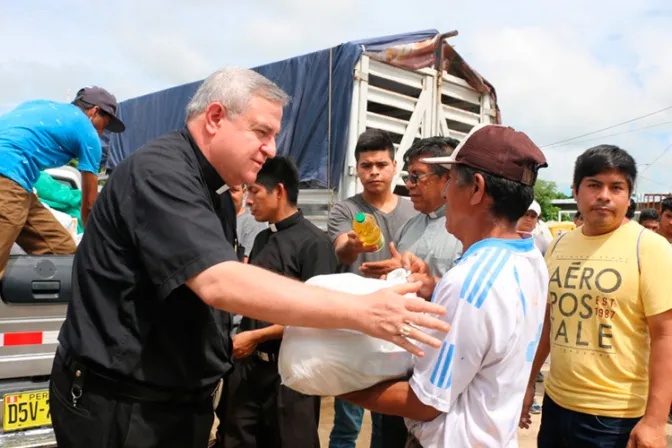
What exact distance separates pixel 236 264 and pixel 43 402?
2.18 metres

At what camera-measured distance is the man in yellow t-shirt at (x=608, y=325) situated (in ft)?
6.98

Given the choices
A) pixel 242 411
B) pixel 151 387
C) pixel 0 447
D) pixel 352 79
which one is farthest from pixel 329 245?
pixel 352 79

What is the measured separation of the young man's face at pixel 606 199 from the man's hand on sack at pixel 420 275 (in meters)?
0.88

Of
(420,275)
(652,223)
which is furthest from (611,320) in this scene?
(652,223)

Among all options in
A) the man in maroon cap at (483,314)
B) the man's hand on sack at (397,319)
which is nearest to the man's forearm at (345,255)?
the man in maroon cap at (483,314)

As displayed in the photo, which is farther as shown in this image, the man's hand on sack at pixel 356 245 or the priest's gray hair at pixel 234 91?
the man's hand on sack at pixel 356 245

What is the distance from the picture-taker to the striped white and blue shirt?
1.36 m

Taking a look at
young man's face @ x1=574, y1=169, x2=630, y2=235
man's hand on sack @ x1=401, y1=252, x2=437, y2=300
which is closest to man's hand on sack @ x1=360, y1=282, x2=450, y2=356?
man's hand on sack @ x1=401, y1=252, x2=437, y2=300

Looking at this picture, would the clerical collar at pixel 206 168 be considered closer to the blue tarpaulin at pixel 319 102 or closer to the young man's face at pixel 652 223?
the blue tarpaulin at pixel 319 102

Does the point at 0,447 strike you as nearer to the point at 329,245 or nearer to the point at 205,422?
the point at 205,422

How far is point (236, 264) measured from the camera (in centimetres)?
139

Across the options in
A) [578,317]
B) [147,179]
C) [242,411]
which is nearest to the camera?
[147,179]

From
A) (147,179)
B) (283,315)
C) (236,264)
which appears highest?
(147,179)

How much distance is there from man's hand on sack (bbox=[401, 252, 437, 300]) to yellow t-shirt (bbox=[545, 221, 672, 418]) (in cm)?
78
